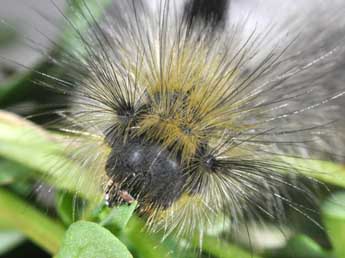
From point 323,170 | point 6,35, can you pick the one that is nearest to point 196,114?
point 323,170

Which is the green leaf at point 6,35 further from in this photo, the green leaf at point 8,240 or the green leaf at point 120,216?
the green leaf at point 120,216

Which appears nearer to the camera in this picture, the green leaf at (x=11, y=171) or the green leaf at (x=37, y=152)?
the green leaf at (x=37, y=152)

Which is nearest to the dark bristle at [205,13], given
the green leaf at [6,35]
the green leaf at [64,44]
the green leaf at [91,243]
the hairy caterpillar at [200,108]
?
the hairy caterpillar at [200,108]

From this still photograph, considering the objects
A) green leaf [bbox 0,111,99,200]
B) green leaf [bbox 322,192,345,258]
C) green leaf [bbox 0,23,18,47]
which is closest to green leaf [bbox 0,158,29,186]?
green leaf [bbox 0,111,99,200]

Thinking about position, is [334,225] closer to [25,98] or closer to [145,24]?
[145,24]

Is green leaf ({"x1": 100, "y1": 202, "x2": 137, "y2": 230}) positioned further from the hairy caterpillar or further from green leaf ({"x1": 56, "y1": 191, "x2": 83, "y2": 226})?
green leaf ({"x1": 56, "y1": 191, "x2": 83, "y2": 226})

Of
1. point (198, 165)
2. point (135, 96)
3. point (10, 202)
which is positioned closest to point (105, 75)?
point (135, 96)
